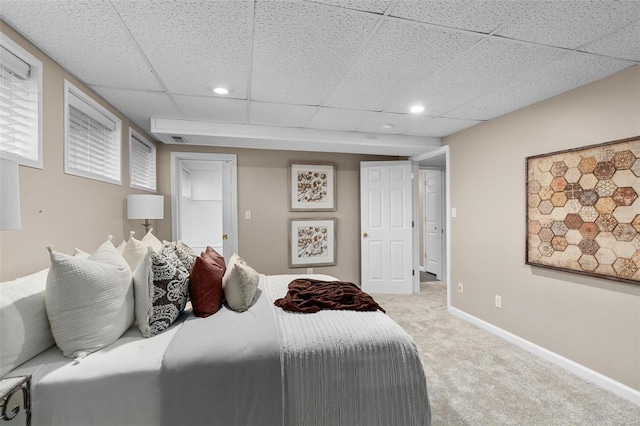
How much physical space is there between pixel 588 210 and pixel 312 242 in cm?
321

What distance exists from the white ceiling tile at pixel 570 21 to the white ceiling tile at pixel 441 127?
149cm

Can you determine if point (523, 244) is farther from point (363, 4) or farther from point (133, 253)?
point (133, 253)

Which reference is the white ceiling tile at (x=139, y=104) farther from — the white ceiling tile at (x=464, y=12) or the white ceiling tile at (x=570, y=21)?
the white ceiling tile at (x=570, y=21)

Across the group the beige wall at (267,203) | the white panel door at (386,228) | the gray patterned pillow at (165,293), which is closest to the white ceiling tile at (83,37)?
the gray patterned pillow at (165,293)

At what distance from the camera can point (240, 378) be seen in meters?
1.38

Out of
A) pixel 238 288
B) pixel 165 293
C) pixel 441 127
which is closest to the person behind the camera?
pixel 165 293

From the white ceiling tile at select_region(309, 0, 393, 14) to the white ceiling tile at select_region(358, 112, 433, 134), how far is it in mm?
1645

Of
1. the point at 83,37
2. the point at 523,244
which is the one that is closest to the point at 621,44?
the point at 523,244

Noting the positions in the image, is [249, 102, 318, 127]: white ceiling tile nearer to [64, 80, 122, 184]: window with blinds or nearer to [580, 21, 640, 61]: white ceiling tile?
[64, 80, 122, 184]: window with blinds

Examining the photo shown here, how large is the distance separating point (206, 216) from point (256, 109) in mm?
3399

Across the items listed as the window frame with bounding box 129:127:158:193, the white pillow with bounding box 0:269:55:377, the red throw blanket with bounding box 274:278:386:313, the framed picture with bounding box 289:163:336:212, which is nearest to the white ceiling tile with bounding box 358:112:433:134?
the framed picture with bounding box 289:163:336:212

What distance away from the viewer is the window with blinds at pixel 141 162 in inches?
131

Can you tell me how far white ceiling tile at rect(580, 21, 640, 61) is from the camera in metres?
1.63

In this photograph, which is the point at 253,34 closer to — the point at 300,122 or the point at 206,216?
the point at 300,122
